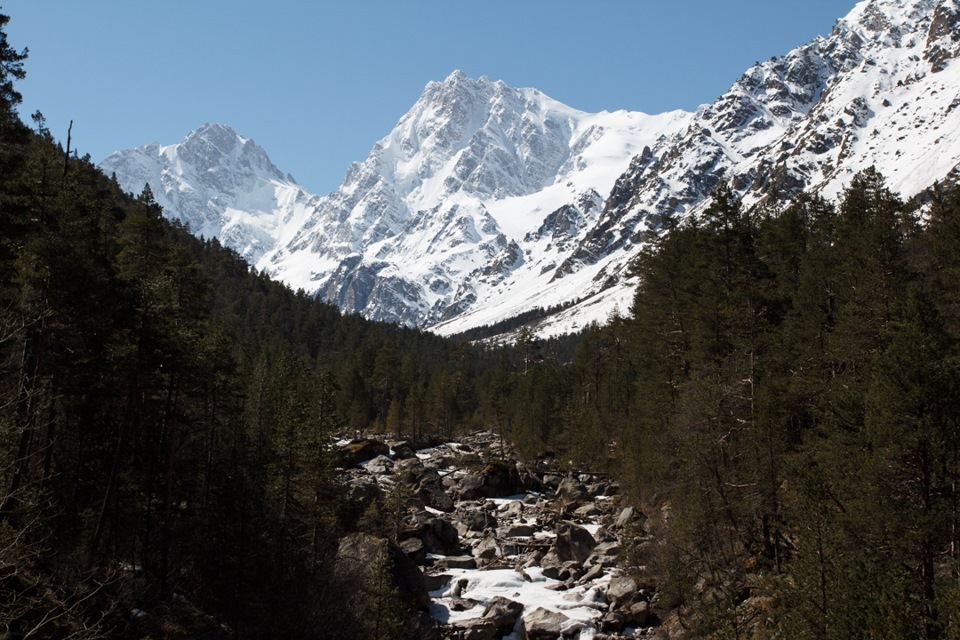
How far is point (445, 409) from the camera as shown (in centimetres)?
8569

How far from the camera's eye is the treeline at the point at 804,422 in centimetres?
1733

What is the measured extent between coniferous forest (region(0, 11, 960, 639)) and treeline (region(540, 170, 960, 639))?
0.10 metres

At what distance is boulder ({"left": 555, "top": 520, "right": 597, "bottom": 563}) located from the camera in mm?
35906

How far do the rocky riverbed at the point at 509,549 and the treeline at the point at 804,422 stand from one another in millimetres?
2586

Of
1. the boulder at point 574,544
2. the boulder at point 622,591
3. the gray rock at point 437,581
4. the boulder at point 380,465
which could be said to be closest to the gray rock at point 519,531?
the boulder at point 574,544

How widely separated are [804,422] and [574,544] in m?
13.6

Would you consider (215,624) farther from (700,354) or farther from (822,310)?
(822,310)

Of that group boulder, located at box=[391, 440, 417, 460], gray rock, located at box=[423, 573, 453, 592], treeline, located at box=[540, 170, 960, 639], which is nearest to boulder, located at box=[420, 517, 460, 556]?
gray rock, located at box=[423, 573, 453, 592]

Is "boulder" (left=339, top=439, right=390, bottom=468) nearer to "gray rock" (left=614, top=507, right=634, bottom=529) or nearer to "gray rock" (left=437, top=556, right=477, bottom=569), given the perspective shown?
"gray rock" (left=437, top=556, right=477, bottom=569)

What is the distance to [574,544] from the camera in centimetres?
3619

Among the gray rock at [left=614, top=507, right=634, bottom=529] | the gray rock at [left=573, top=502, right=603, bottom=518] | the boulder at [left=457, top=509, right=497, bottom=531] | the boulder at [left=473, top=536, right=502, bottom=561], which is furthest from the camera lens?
the gray rock at [left=573, top=502, right=603, bottom=518]

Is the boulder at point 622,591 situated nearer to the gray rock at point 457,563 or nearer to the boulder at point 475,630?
the boulder at point 475,630

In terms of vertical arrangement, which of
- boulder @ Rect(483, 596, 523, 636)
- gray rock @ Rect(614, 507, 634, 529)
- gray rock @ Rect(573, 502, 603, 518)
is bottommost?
boulder @ Rect(483, 596, 523, 636)

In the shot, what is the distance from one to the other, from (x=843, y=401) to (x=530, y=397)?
167 feet
